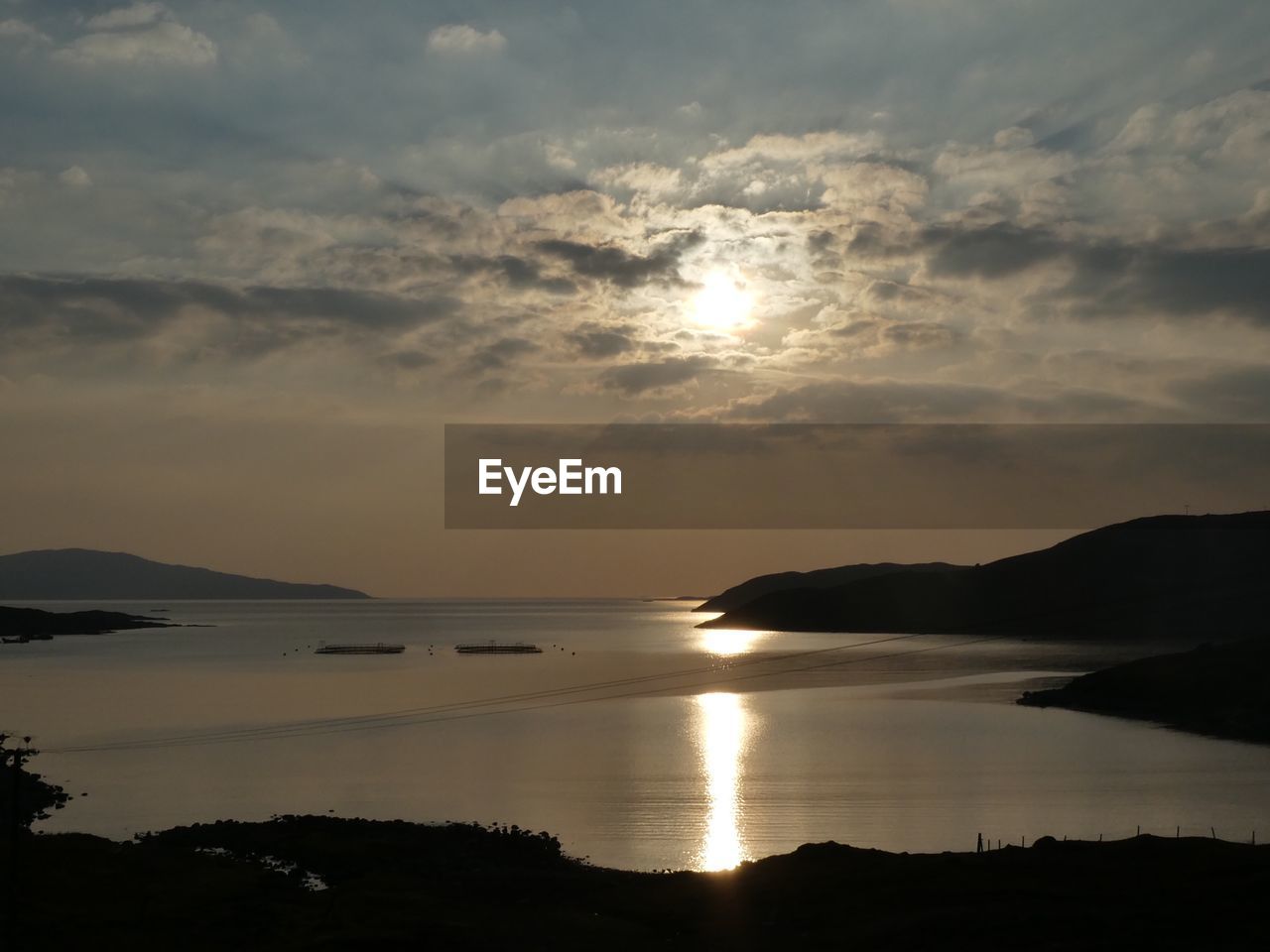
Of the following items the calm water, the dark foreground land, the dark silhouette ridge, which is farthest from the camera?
the dark silhouette ridge

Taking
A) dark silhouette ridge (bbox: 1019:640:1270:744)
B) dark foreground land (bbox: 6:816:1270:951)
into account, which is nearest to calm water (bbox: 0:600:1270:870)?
dark silhouette ridge (bbox: 1019:640:1270:744)

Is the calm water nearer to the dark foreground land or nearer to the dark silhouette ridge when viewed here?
the dark silhouette ridge

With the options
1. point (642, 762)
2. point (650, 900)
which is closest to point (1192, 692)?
point (642, 762)

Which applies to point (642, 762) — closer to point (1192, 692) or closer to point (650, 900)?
point (650, 900)

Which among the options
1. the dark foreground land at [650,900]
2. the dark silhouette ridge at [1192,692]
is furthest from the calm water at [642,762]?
the dark foreground land at [650,900]

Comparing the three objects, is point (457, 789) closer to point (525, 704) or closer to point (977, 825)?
point (977, 825)

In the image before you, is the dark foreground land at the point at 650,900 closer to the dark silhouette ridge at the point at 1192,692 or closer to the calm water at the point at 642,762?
the calm water at the point at 642,762
